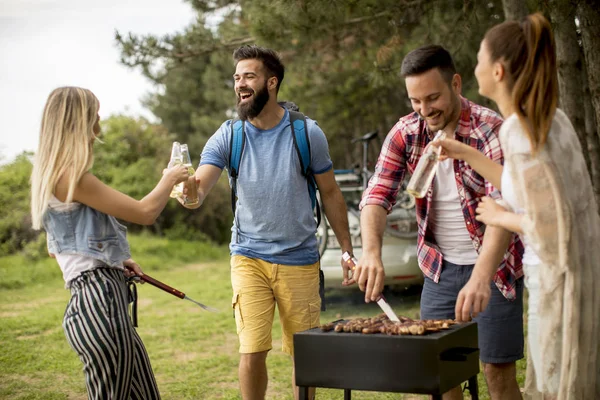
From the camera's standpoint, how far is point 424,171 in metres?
3.45

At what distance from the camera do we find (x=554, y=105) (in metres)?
2.93

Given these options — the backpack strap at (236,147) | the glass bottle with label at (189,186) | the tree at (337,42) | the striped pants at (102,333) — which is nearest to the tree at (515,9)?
the tree at (337,42)

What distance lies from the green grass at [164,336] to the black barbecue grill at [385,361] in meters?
2.81

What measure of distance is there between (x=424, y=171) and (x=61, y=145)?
64.1 inches

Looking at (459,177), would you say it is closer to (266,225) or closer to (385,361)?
(385,361)

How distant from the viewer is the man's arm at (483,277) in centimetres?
341

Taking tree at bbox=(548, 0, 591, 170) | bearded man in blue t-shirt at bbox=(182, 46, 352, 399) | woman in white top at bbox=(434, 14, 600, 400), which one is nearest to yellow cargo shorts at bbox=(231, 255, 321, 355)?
bearded man in blue t-shirt at bbox=(182, 46, 352, 399)

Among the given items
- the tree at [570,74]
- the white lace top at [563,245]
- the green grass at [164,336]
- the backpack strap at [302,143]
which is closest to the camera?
the white lace top at [563,245]

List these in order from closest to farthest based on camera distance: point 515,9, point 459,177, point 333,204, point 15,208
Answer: point 459,177
point 333,204
point 515,9
point 15,208

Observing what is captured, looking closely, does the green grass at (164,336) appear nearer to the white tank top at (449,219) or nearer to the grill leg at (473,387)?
the grill leg at (473,387)

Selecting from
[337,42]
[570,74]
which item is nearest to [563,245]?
[570,74]

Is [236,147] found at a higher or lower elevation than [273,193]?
higher

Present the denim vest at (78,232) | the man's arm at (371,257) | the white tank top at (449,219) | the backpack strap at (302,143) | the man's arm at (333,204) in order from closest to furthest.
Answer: the denim vest at (78,232) < the man's arm at (371,257) < the white tank top at (449,219) < the backpack strap at (302,143) < the man's arm at (333,204)

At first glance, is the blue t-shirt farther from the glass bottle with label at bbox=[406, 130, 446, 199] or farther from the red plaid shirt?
the glass bottle with label at bbox=[406, 130, 446, 199]
